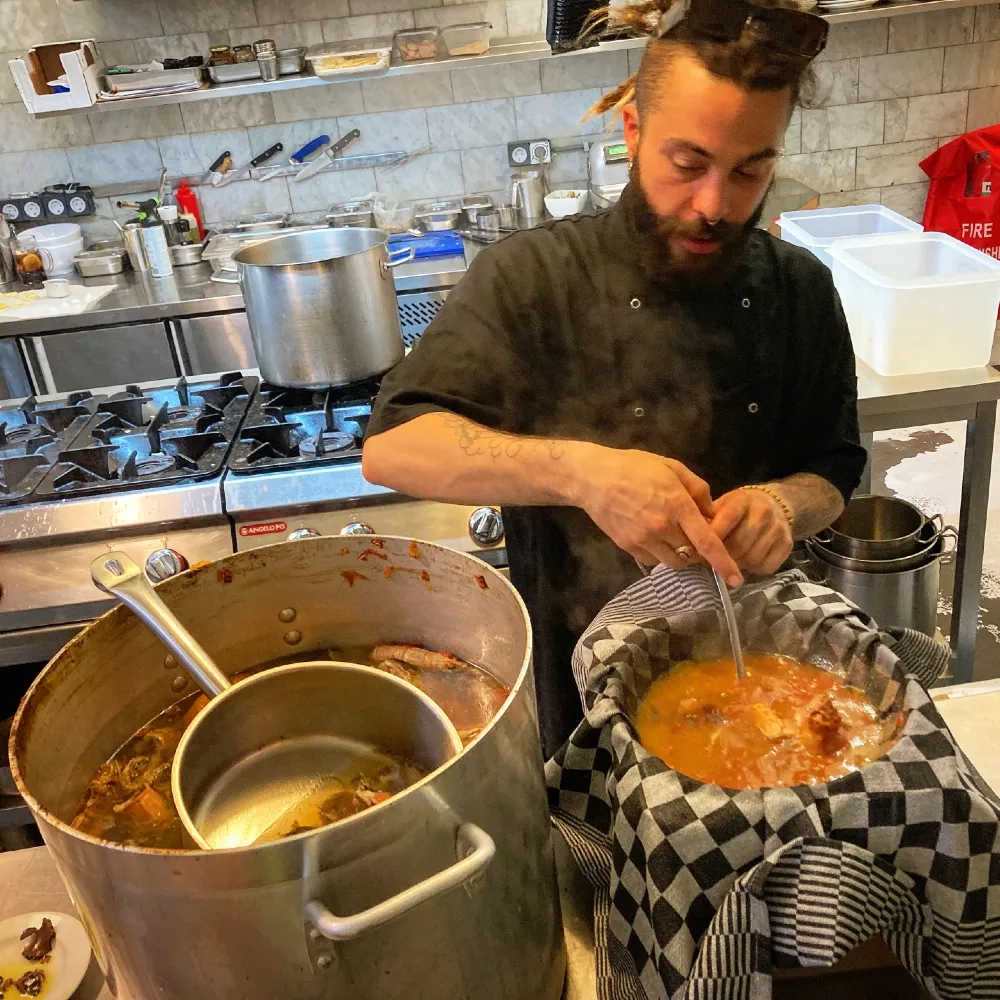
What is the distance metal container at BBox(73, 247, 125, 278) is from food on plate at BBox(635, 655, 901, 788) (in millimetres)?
3547

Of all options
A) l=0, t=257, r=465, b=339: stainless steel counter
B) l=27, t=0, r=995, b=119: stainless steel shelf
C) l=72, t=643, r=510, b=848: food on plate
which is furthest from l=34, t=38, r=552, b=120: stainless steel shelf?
l=72, t=643, r=510, b=848: food on plate

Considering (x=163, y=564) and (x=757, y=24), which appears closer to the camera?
(x=757, y=24)

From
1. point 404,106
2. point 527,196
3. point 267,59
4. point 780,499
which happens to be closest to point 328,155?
point 404,106

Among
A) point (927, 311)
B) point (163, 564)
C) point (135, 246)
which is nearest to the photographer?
point (163, 564)

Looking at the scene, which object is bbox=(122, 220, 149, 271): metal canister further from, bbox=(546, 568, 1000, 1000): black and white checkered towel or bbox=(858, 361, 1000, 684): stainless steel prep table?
bbox=(546, 568, 1000, 1000): black and white checkered towel

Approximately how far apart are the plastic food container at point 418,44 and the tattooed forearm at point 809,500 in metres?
2.95

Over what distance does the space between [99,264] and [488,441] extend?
3.11 m

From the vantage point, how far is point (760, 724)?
0.80m

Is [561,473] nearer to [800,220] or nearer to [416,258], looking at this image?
[800,220]

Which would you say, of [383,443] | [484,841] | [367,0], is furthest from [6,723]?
[367,0]

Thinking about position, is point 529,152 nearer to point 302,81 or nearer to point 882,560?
point 302,81

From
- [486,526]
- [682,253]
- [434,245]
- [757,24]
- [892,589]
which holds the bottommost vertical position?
[892,589]

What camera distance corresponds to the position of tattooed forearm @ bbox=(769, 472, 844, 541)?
1.29 metres

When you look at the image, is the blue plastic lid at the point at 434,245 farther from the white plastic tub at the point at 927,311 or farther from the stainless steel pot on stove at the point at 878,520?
the stainless steel pot on stove at the point at 878,520
